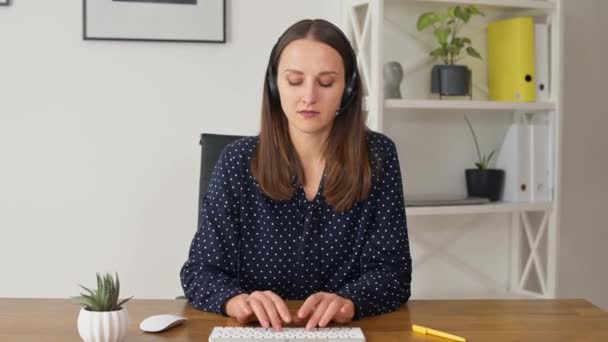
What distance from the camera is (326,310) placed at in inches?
47.9

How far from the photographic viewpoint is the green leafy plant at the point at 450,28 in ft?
7.84

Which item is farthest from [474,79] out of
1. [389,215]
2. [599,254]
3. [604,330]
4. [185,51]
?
[604,330]

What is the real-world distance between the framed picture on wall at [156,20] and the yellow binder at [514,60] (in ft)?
3.05

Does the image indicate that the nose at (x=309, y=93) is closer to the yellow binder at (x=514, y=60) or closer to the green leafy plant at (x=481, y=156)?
the yellow binder at (x=514, y=60)

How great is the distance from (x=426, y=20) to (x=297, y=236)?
3.72 ft

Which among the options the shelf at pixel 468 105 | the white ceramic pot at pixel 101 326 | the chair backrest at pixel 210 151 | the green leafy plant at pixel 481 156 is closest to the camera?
the white ceramic pot at pixel 101 326

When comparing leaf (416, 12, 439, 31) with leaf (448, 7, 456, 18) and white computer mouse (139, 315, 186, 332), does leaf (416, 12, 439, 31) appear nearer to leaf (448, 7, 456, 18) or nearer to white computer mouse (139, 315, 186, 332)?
leaf (448, 7, 456, 18)

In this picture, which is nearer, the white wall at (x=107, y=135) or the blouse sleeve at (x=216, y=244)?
the blouse sleeve at (x=216, y=244)

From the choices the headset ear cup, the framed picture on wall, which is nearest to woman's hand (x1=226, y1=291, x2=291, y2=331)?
the headset ear cup

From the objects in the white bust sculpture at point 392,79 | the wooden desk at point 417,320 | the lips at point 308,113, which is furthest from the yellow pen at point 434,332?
the white bust sculpture at point 392,79

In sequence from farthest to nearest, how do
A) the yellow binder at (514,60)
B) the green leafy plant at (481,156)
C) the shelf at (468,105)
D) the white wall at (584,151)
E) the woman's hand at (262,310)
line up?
1. the white wall at (584,151)
2. the green leafy plant at (481,156)
3. the yellow binder at (514,60)
4. the shelf at (468,105)
5. the woman's hand at (262,310)

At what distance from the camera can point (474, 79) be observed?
2648mm

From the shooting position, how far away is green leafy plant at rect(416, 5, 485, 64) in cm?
239

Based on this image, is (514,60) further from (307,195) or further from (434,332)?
(434,332)
